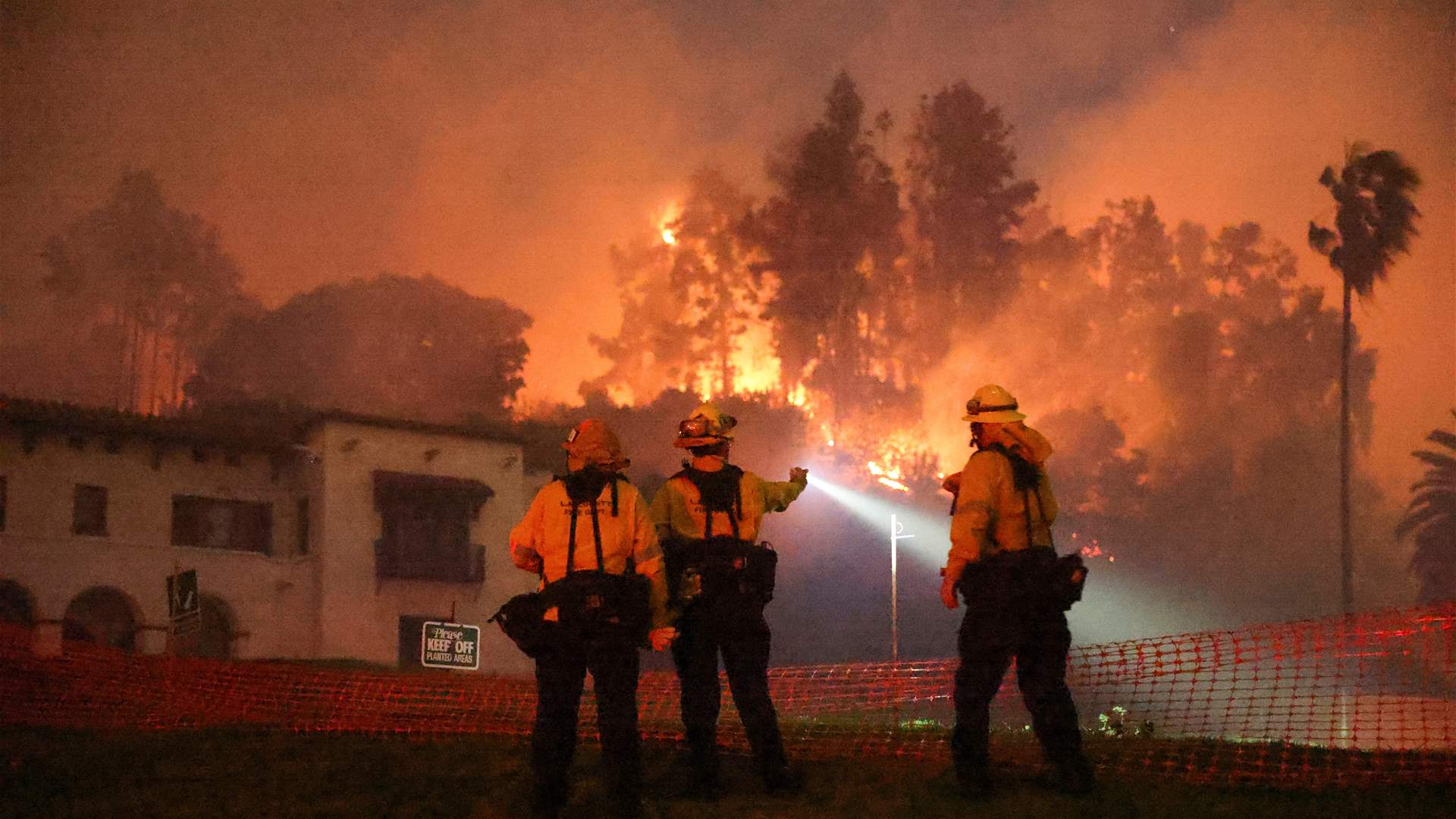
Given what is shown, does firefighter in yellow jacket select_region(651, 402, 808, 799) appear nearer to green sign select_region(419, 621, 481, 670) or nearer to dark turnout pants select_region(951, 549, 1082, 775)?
dark turnout pants select_region(951, 549, 1082, 775)

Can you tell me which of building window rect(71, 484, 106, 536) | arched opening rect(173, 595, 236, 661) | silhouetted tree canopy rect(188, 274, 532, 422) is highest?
silhouetted tree canopy rect(188, 274, 532, 422)

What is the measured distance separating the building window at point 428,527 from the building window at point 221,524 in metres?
3.27

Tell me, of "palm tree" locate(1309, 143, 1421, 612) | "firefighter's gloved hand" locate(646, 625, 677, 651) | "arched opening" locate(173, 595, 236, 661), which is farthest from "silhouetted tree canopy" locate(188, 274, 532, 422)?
"firefighter's gloved hand" locate(646, 625, 677, 651)

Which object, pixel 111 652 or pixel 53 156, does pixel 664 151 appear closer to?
pixel 53 156

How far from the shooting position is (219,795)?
278 inches

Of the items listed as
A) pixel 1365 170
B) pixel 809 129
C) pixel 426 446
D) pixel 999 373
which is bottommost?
pixel 426 446

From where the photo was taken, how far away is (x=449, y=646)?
11.8 m

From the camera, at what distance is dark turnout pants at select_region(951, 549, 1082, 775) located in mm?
6480

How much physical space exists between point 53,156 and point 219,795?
63181 millimetres

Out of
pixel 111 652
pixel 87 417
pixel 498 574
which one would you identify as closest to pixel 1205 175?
pixel 498 574

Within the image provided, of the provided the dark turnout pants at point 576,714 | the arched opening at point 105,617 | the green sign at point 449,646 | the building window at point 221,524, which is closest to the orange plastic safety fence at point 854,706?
the green sign at point 449,646

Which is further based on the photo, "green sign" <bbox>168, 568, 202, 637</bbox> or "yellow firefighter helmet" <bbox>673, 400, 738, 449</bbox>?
"green sign" <bbox>168, 568, 202, 637</bbox>

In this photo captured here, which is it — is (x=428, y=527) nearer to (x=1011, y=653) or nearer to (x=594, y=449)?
(x=594, y=449)

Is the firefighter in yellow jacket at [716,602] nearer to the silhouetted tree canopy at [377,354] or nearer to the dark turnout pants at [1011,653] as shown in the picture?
the dark turnout pants at [1011,653]
